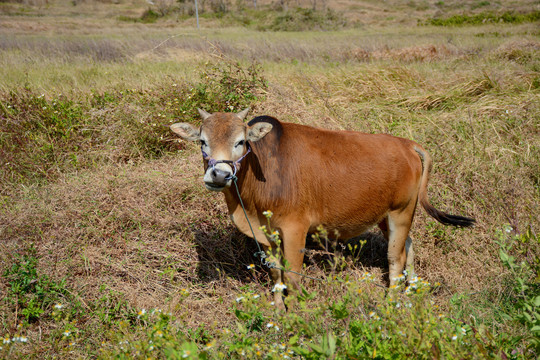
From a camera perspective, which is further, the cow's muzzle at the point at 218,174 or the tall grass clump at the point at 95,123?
the tall grass clump at the point at 95,123

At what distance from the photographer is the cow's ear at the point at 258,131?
3.47 meters

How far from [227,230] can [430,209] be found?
2.23m

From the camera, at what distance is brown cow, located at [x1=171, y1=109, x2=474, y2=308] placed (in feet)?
12.0

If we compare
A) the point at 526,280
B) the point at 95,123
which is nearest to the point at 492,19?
the point at 95,123

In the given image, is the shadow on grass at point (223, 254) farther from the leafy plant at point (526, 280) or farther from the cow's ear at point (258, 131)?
the leafy plant at point (526, 280)

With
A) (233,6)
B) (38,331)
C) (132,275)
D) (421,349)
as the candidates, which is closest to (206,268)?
(132,275)

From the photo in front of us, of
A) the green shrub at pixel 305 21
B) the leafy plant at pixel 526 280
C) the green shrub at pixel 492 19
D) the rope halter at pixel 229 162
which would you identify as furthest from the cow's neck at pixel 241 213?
the green shrub at pixel 305 21

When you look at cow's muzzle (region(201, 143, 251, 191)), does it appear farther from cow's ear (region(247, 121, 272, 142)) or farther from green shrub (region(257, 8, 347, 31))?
green shrub (region(257, 8, 347, 31))

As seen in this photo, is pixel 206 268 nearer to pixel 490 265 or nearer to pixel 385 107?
pixel 490 265

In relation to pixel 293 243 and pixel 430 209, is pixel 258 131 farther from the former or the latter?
pixel 430 209

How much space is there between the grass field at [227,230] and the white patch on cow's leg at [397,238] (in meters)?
0.30

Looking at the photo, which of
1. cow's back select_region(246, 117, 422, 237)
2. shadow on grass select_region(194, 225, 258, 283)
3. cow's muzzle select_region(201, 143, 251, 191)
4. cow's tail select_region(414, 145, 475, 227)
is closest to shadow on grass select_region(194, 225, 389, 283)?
shadow on grass select_region(194, 225, 258, 283)

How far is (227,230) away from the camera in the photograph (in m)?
4.96

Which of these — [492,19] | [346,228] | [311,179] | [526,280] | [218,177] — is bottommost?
[526,280]
